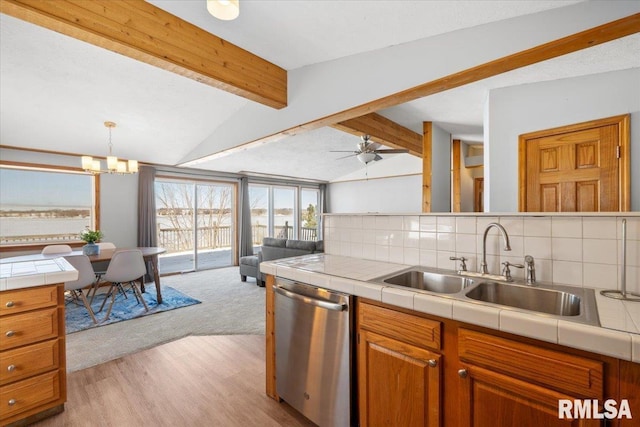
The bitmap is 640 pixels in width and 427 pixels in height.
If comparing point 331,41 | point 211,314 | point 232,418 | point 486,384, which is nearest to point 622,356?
point 486,384

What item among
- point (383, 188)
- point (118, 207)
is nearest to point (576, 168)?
point (383, 188)

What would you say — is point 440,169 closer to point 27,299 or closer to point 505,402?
point 505,402

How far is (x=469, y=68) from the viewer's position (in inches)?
68.7

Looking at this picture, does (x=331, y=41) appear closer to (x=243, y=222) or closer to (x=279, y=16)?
(x=279, y=16)

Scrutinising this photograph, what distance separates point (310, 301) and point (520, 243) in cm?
120

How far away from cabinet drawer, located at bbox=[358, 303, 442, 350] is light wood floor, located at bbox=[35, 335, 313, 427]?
893 millimetres

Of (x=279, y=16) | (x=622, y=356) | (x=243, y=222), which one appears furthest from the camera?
(x=243, y=222)

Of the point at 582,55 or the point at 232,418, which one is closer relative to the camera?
the point at 232,418

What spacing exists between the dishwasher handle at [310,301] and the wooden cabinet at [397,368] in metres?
0.12

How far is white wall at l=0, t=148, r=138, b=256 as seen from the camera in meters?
5.02

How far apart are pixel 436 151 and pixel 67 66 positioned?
180 inches

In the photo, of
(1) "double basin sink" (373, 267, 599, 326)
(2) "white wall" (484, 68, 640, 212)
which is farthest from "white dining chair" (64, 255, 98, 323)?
(2) "white wall" (484, 68, 640, 212)

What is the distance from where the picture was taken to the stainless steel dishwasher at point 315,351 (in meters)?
1.55

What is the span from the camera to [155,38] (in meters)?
1.89
